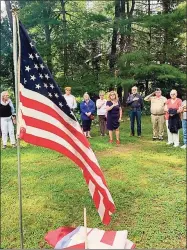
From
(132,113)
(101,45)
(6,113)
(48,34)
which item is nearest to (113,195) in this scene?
(6,113)

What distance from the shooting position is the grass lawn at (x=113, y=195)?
5.31 metres

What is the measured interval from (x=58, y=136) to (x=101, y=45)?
1950cm

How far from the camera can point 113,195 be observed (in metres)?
6.52

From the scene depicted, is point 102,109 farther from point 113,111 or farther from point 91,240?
point 91,240

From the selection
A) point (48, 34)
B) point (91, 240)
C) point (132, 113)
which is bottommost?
point (91, 240)

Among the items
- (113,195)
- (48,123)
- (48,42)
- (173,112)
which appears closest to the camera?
(48,123)

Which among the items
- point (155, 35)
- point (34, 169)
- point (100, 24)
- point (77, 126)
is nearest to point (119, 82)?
point (100, 24)

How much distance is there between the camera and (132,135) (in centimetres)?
1151

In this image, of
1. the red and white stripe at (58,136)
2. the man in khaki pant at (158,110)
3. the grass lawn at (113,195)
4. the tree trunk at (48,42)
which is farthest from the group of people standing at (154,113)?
the tree trunk at (48,42)

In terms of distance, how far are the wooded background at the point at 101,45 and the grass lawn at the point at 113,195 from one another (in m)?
8.41

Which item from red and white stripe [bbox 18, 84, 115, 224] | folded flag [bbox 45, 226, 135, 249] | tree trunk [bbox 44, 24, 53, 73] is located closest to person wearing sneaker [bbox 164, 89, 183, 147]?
red and white stripe [bbox 18, 84, 115, 224]

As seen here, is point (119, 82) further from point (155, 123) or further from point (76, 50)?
point (155, 123)

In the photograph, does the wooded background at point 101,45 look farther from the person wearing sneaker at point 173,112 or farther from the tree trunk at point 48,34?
the person wearing sneaker at point 173,112

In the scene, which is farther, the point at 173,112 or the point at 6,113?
the point at 6,113
